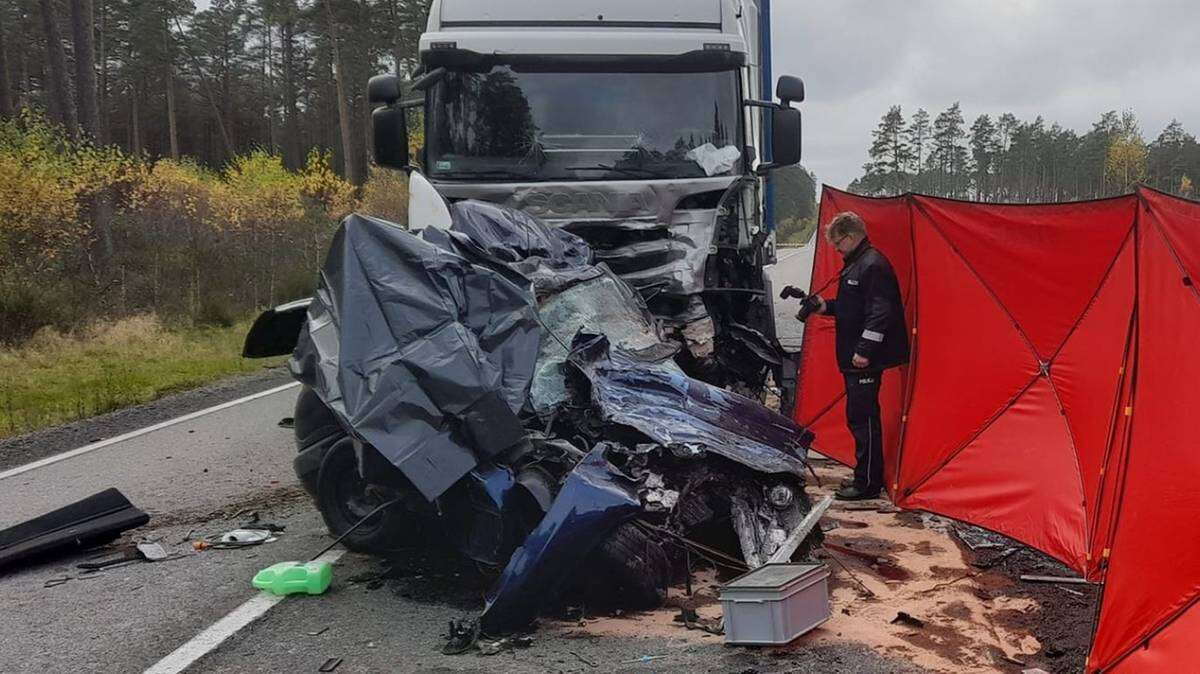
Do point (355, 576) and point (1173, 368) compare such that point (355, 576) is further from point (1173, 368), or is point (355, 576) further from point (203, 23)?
point (203, 23)

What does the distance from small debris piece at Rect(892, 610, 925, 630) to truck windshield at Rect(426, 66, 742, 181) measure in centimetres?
377

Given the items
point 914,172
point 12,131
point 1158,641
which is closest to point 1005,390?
point 1158,641

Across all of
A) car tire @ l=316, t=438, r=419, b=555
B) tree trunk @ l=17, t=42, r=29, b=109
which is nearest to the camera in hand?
car tire @ l=316, t=438, r=419, b=555

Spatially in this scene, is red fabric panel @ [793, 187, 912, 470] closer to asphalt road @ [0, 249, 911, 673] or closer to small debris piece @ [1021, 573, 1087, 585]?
small debris piece @ [1021, 573, 1087, 585]

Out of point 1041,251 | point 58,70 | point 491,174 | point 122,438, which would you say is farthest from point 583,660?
point 58,70

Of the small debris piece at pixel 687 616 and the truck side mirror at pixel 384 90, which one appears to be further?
the truck side mirror at pixel 384 90

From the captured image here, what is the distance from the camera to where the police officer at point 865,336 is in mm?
5699

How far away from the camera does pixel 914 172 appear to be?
3863 inches

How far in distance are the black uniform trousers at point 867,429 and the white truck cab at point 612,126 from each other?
835 millimetres

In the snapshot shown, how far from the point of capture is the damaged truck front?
4082mm

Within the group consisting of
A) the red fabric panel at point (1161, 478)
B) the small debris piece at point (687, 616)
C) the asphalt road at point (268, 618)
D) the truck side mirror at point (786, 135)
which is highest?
the truck side mirror at point (786, 135)

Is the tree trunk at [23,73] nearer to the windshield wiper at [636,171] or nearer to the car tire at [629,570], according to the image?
the windshield wiper at [636,171]

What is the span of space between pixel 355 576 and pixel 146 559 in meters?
1.33

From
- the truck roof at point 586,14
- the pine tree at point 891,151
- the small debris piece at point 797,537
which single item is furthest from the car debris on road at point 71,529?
the pine tree at point 891,151
